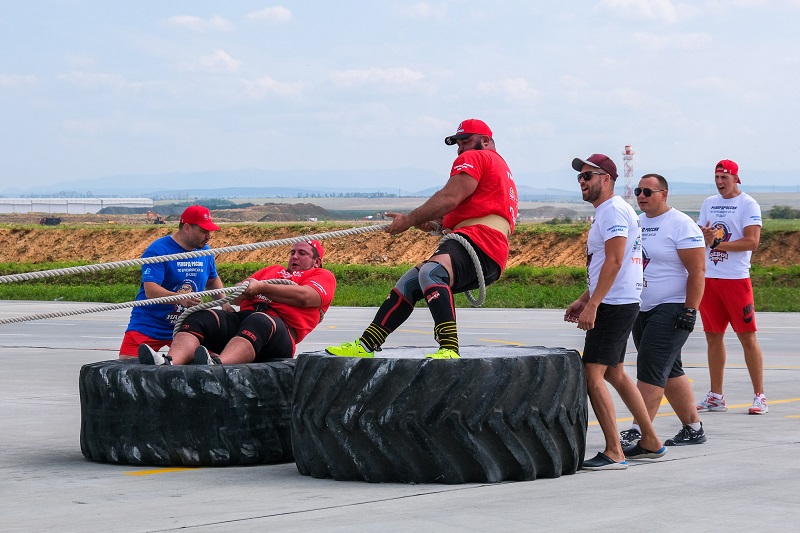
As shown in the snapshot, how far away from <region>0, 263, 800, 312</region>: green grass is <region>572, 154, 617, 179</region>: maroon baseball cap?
1938 centimetres

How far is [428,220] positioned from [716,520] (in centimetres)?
244

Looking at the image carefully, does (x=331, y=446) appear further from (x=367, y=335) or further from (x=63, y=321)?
(x=63, y=321)

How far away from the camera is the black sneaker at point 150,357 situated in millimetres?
7953

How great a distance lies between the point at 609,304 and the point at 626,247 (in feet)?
1.25

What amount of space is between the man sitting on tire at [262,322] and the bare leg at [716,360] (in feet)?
12.0

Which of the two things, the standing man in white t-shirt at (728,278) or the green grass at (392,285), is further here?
the green grass at (392,285)

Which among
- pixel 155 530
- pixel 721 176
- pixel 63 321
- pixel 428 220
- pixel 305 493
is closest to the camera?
pixel 155 530

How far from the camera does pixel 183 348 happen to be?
8.03 metres

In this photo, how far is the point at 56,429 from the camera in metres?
9.32

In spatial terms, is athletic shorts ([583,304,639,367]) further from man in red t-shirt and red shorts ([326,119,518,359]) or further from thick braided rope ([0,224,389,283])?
thick braided rope ([0,224,389,283])

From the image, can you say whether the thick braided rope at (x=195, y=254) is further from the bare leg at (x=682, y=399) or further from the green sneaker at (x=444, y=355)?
the bare leg at (x=682, y=399)

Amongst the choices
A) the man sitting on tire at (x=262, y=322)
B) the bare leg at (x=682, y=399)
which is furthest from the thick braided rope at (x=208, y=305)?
the bare leg at (x=682, y=399)

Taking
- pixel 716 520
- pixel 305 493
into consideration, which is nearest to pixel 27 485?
pixel 305 493

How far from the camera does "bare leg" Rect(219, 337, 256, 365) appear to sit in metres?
7.96
